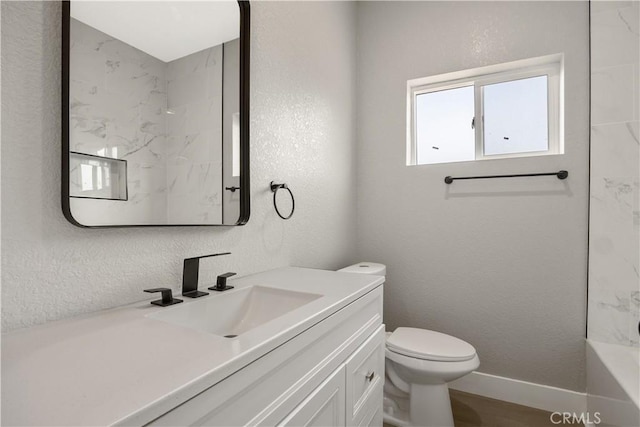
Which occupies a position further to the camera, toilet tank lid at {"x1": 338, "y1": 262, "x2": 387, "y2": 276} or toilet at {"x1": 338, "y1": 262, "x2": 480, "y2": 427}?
toilet tank lid at {"x1": 338, "y1": 262, "x2": 387, "y2": 276}

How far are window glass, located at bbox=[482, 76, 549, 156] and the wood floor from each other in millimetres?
1517

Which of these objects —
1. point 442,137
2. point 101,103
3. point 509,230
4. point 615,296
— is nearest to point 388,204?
point 442,137

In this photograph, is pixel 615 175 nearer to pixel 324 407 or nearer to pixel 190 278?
pixel 324 407

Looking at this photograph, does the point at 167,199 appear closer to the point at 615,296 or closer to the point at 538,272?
the point at 538,272

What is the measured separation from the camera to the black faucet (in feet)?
3.27

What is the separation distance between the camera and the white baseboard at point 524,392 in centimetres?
177

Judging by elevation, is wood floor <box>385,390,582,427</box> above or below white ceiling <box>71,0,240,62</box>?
below

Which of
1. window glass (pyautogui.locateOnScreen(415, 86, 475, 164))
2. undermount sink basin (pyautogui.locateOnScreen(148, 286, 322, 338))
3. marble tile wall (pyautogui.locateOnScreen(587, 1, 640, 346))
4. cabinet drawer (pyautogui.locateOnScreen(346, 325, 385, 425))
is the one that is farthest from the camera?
window glass (pyautogui.locateOnScreen(415, 86, 475, 164))

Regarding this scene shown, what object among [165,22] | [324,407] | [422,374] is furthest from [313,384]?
[165,22]

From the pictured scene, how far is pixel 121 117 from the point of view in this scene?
35.0 inches

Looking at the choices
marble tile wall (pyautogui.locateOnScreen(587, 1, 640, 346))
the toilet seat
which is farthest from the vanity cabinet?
marble tile wall (pyautogui.locateOnScreen(587, 1, 640, 346))

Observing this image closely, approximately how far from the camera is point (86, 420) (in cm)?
38

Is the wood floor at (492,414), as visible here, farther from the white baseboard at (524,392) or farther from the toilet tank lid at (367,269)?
the toilet tank lid at (367,269)

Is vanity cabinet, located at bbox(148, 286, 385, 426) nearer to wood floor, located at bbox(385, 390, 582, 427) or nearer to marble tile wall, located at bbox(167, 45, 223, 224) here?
marble tile wall, located at bbox(167, 45, 223, 224)
